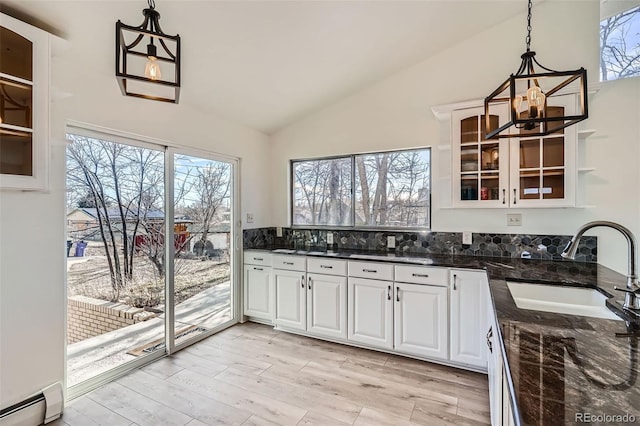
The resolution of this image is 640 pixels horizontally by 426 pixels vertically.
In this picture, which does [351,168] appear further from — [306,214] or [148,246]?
[148,246]

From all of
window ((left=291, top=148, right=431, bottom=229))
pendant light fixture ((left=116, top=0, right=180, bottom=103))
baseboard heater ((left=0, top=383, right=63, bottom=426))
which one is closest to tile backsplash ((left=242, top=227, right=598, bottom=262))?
window ((left=291, top=148, right=431, bottom=229))

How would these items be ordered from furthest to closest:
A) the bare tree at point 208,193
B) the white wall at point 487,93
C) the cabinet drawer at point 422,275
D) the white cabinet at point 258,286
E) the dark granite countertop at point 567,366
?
1. the white cabinet at point 258,286
2. the bare tree at point 208,193
3. the cabinet drawer at point 422,275
4. the white wall at point 487,93
5. the dark granite countertop at point 567,366

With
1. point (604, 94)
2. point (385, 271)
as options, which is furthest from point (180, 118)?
point (604, 94)

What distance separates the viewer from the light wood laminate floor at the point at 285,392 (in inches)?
79.4

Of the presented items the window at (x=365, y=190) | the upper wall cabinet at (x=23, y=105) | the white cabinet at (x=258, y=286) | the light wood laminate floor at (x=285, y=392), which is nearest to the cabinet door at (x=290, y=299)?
the white cabinet at (x=258, y=286)


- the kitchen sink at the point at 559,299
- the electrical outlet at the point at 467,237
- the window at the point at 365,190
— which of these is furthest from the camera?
the window at the point at 365,190

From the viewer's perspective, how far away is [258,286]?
3623 millimetres

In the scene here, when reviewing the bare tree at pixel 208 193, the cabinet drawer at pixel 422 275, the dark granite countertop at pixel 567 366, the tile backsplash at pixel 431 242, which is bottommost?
the cabinet drawer at pixel 422 275

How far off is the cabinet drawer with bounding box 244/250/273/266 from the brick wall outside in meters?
1.30

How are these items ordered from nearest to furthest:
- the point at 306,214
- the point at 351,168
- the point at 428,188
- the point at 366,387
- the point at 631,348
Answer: the point at 631,348 → the point at 366,387 → the point at 428,188 → the point at 351,168 → the point at 306,214

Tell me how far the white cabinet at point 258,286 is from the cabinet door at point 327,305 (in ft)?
1.75

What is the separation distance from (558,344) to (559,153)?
214cm

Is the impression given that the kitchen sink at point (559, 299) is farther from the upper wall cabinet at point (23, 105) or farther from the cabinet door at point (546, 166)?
the upper wall cabinet at point (23, 105)

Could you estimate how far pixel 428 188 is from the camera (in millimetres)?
3297
